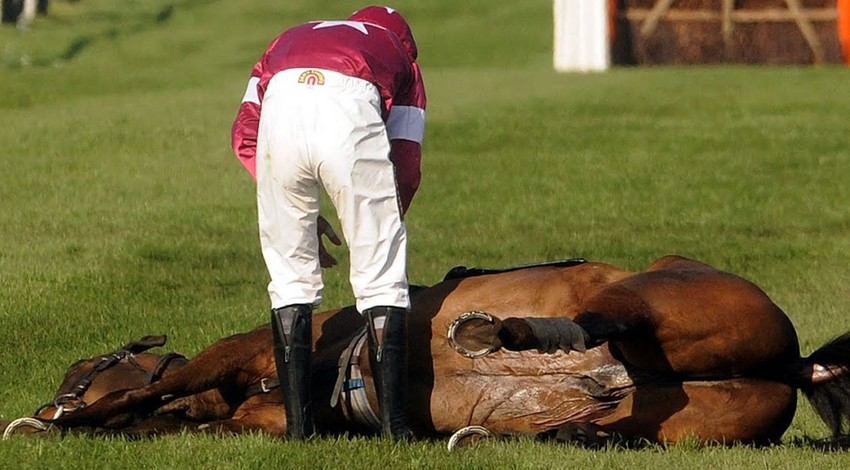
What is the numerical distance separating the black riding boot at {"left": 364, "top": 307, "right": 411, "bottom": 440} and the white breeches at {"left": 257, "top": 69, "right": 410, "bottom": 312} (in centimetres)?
5

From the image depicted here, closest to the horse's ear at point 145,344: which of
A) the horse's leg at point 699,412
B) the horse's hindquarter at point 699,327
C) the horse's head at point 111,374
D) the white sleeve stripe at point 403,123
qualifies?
the horse's head at point 111,374

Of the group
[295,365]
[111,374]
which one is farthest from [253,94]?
[111,374]

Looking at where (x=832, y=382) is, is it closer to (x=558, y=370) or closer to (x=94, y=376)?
(x=558, y=370)

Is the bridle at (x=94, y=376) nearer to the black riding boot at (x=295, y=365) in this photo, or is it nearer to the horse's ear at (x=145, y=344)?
the horse's ear at (x=145, y=344)

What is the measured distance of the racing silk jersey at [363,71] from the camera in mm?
5707

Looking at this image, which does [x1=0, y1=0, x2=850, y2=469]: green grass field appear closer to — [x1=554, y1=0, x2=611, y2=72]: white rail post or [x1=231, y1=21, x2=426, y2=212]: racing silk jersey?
[x1=554, y1=0, x2=611, y2=72]: white rail post

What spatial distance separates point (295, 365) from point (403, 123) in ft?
3.41

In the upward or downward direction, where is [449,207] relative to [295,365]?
downward

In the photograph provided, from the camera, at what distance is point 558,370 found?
579 centimetres

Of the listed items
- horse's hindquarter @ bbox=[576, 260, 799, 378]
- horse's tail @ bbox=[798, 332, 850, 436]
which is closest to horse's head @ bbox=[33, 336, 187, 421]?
horse's hindquarter @ bbox=[576, 260, 799, 378]

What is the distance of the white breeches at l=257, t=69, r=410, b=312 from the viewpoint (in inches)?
220

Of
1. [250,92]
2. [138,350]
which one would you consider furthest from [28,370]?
[250,92]

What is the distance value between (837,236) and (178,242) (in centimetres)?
521

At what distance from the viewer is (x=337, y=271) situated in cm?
1049
